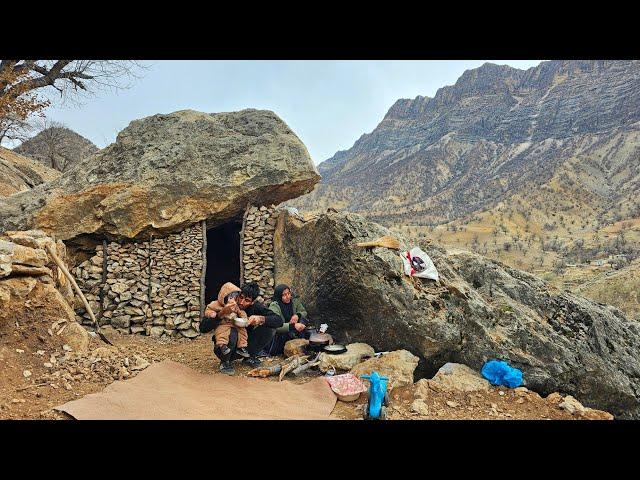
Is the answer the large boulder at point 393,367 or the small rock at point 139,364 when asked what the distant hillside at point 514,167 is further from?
the small rock at point 139,364

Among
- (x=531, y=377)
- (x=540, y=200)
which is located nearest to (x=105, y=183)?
(x=531, y=377)

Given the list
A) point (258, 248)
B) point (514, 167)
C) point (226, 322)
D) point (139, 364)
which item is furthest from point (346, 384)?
point (514, 167)

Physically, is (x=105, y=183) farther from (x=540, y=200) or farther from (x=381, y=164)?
(x=381, y=164)

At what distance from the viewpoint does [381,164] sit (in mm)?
67875

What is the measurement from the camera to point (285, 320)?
6457mm

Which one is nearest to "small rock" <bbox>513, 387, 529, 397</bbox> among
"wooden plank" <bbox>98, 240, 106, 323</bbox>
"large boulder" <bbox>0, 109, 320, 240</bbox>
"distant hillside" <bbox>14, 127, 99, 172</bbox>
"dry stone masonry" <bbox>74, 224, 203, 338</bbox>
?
"dry stone masonry" <bbox>74, 224, 203, 338</bbox>

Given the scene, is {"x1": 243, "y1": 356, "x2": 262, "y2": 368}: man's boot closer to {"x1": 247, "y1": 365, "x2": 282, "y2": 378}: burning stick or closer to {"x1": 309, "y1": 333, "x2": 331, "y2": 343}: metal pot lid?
{"x1": 247, "y1": 365, "x2": 282, "y2": 378}: burning stick

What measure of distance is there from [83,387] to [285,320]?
294cm

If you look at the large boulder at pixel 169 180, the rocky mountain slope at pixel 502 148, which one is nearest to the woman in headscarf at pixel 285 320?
the large boulder at pixel 169 180

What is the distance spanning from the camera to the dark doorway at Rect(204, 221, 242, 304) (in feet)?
33.7

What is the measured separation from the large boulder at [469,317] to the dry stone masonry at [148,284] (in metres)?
2.51

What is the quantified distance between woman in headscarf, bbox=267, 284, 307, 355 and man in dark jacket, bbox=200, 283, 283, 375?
1.09 feet

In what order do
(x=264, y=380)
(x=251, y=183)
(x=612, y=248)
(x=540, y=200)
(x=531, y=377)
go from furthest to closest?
(x=540, y=200)
(x=612, y=248)
(x=251, y=183)
(x=531, y=377)
(x=264, y=380)

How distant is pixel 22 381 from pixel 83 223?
4.17m
